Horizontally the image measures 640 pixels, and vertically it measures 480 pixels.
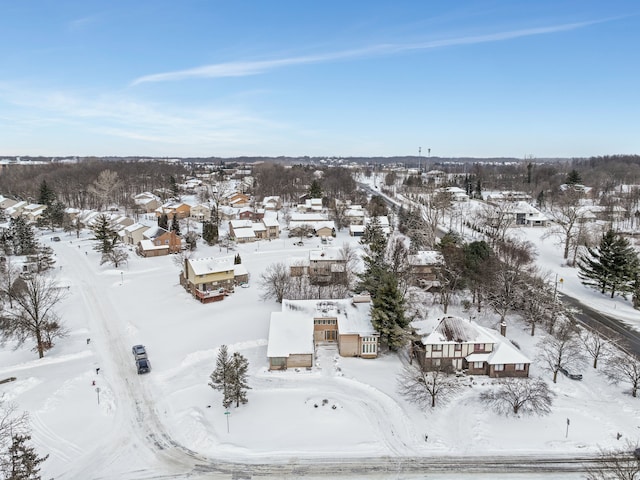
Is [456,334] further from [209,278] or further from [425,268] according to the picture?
[209,278]

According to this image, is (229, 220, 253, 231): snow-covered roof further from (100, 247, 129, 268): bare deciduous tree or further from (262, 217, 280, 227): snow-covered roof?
(100, 247, 129, 268): bare deciduous tree

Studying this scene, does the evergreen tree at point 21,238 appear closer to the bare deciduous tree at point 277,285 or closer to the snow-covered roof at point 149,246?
the snow-covered roof at point 149,246

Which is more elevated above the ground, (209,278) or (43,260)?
(43,260)

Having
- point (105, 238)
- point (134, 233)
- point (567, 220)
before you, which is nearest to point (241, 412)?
point (105, 238)

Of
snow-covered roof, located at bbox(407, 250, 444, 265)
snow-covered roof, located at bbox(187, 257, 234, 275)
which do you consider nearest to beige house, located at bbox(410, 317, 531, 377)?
snow-covered roof, located at bbox(407, 250, 444, 265)

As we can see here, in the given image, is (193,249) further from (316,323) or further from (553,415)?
(553,415)

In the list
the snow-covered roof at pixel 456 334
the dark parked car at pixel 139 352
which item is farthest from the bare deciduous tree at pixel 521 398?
the dark parked car at pixel 139 352

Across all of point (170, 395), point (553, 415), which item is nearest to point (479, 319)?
point (553, 415)
